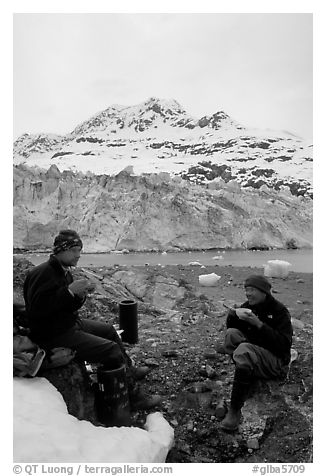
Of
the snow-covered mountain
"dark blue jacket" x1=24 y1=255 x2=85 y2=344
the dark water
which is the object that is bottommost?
the dark water

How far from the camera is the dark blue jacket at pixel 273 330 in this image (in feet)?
6.40

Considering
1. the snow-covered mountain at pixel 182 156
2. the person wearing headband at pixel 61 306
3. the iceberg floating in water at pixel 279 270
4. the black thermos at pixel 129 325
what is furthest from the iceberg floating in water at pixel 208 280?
the snow-covered mountain at pixel 182 156

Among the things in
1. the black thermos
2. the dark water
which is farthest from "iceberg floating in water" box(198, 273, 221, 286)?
the black thermos

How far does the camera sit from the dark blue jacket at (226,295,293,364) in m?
1.95

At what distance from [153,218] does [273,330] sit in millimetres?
11859

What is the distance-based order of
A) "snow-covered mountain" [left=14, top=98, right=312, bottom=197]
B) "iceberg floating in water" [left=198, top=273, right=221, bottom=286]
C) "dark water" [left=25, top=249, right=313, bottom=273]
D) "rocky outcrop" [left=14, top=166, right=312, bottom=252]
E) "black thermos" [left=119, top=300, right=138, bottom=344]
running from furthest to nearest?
"snow-covered mountain" [left=14, top=98, right=312, bottom=197], "rocky outcrop" [left=14, top=166, right=312, bottom=252], "dark water" [left=25, top=249, right=313, bottom=273], "iceberg floating in water" [left=198, top=273, right=221, bottom=286], "black thermos" [left=119, top=300, right=138, bottom=344]

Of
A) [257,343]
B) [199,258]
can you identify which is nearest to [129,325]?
[257,343]

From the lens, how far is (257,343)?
202 cm

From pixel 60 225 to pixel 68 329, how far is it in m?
12.3

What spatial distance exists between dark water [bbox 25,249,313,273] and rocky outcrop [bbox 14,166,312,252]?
56 centimetres

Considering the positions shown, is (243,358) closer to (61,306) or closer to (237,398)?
(237,398)

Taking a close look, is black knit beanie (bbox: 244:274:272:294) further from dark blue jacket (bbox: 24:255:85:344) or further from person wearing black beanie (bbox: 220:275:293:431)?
dark blue jacket (bbox: 24:255:85:344)

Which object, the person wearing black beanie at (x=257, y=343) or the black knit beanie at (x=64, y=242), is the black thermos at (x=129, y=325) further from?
the black knit beanie at (x=64, y=242)
